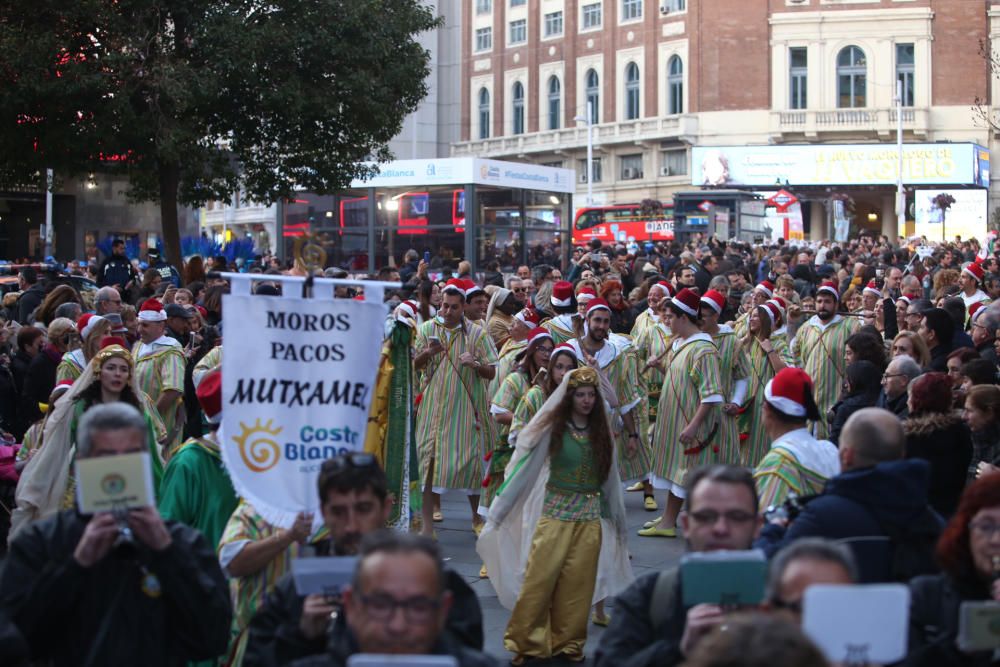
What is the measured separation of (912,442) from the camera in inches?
260

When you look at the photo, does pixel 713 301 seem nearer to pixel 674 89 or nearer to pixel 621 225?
pixel 621 225

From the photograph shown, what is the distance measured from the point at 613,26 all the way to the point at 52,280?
53.5m

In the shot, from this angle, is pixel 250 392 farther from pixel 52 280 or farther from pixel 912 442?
pixel 52 280

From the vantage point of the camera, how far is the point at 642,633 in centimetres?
393

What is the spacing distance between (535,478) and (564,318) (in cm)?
380

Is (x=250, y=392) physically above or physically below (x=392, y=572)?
above

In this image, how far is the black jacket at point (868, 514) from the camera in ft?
15.0

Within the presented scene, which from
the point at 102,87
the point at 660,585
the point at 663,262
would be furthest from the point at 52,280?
the point at 660,585

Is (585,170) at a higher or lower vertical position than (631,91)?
lower

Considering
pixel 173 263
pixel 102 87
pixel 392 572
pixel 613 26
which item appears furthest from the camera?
pixel 613 26

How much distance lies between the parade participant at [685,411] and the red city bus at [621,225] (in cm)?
3049

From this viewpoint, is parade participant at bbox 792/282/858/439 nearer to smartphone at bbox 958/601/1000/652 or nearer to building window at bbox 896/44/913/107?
smartphone at bbox 958/601/1000/652

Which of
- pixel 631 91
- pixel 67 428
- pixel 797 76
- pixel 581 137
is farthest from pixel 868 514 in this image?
pixel 631 91

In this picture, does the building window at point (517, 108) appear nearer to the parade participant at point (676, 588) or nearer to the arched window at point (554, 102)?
the arched window at point (554, 102)
